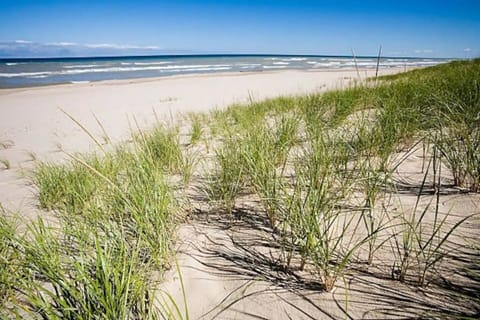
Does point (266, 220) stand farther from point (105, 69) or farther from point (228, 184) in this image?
point (105, 69)

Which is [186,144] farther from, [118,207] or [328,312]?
[328,312]

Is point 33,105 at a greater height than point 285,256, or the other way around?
point 33,105

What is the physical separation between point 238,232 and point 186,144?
264cm

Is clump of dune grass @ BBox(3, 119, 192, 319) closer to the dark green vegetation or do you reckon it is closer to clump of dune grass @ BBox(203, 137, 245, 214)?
the dark green vegetation

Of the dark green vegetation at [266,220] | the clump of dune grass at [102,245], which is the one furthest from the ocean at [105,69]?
the clump of dune grass at [102,245]

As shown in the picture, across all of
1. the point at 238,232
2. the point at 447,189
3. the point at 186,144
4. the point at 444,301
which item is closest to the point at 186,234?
the point at 238,232

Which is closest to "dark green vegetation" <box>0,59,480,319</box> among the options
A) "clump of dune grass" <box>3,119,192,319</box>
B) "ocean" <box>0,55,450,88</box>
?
"clump of dune grass" <box>3,119,192,319</box>

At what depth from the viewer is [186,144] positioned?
402cm

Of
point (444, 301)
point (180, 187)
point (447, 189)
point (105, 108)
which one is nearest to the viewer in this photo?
point (444, 301)

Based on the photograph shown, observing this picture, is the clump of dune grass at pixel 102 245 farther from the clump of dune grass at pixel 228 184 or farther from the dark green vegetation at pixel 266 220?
the clump of dune grass at pixel 228 184

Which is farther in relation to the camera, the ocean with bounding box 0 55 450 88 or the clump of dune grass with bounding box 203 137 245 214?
the ocean with bounding box 0 55 450 88

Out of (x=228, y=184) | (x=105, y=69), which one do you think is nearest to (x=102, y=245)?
(x=228, y=184)

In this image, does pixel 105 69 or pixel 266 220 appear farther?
pixel 105 69

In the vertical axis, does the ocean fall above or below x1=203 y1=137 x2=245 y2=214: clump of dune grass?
above
